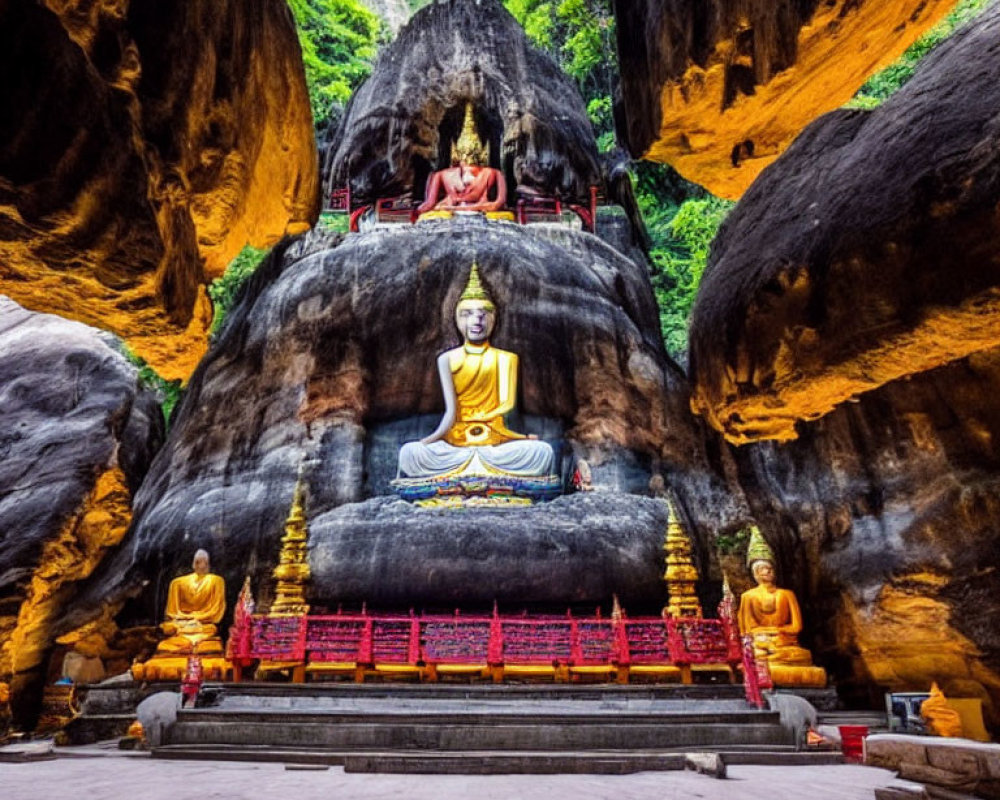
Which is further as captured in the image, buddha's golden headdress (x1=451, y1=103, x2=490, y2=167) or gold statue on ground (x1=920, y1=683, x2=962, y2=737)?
buddha's golden headdress (x1=451, y1=103, x2=490, y2=167)

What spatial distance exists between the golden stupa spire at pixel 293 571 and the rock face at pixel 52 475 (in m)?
3.29

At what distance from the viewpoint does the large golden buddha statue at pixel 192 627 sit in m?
8.80

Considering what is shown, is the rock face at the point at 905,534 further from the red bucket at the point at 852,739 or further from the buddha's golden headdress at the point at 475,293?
the buddha's golden headdress at the point at 475,293

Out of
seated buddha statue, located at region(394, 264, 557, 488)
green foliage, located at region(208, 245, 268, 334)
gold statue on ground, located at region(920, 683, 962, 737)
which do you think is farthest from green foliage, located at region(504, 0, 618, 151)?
gold statue on ground, located at region(920, 683, 962, 737)

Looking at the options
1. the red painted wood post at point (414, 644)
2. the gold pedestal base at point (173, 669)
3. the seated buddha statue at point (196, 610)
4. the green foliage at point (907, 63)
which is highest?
the green foliage at point (907, 63)

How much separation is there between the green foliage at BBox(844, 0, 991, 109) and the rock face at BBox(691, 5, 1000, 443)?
4.50 metres

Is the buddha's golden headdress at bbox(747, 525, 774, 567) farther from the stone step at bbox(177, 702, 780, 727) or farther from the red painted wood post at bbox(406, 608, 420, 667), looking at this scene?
the red painted wood post at bbox(406, 608, 420, 667)

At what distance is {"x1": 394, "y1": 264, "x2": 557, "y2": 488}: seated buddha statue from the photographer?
11805 millimetres

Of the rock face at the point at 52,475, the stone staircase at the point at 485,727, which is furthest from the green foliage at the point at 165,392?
the stone staircase at the point at 485,727

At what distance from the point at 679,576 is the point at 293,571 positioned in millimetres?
4741

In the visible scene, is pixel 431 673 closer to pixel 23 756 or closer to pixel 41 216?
pixel 23 756

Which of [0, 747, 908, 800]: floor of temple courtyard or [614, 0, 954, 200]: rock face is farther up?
[614, 0, 954, 200]: rock face

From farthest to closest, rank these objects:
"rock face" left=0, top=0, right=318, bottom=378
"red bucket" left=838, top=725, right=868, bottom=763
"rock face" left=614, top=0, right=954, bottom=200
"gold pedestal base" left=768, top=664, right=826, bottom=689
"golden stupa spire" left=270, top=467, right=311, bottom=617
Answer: "golden stupa spire" left=270, top=467, right=311, bottom=617 → "gold pedestal base" left=768, top=664, right=826, bottom=689 → "red bucket" left=838, top=725, right=868, bottom=763 → "rock face" left=614, top=0, right=954, bottom=200 → "rock face" left=0, top=0, right=318, bottom=378

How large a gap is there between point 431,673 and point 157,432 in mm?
8825
